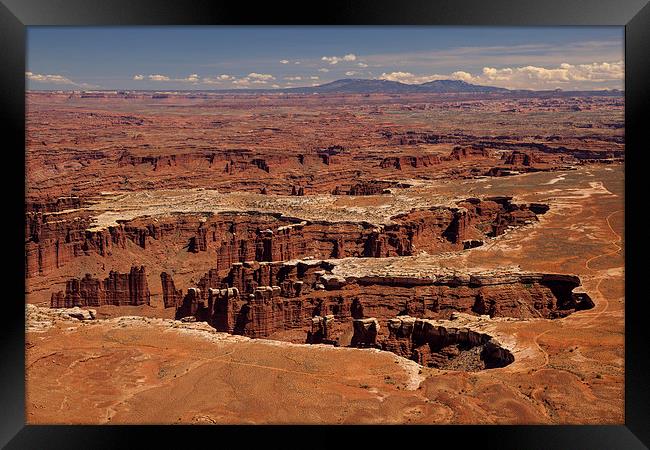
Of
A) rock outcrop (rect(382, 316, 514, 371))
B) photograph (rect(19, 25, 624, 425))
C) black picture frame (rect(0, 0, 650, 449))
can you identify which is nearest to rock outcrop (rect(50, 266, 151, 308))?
photograph (rect(19, 25, 624, 425))

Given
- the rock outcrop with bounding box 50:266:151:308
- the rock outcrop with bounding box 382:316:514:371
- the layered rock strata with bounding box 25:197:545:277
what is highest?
the layered rock strata with bounding box 25:197:545:277

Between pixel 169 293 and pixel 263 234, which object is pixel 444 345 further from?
pixel 263 234

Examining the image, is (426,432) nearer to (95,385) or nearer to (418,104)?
(95,385)

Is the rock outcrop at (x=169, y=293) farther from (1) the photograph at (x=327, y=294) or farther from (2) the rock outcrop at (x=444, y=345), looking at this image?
(2) the rock outcrop at (x=444, y=345)

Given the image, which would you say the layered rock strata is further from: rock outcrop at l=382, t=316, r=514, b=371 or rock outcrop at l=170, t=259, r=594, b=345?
rock outcrop at l=382, t=316, r=514, b=371
